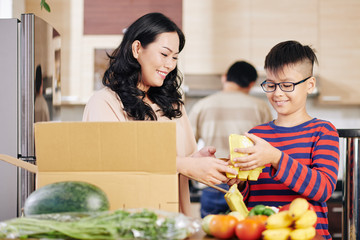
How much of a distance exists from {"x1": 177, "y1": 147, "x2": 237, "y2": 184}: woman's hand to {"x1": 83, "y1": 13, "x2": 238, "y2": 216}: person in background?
0.16 m

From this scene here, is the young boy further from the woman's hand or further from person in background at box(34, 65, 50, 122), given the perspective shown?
person in background at box(34, 65, 50, 122)

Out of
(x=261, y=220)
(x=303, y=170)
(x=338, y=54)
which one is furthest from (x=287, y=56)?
(x=338, y=54)

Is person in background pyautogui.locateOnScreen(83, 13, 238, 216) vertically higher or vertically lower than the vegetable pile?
higher

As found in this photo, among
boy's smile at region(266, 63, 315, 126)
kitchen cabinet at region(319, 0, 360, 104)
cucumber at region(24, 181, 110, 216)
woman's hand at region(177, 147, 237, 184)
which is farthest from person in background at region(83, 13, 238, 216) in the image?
kitchen cabinet at region(319, 0, 360, 104)

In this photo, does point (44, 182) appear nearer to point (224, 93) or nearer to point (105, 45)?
point (224, 93)

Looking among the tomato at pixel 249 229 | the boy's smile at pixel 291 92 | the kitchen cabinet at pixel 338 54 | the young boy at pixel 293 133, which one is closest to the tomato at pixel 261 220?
the tomato at pixel 249 229

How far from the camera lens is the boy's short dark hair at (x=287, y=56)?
1486mm

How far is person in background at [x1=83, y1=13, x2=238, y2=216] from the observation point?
1444 mm

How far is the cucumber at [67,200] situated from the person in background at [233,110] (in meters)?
2.40

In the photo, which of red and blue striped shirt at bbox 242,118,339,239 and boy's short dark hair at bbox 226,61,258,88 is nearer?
red and blue striped shirt at bbox 242,118,339,239

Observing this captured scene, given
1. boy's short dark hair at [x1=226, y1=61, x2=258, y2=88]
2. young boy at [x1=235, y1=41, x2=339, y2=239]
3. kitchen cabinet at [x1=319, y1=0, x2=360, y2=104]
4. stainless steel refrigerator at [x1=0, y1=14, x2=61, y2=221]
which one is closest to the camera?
young boy at [x1=235, y1=41, x2=339, y2=239]

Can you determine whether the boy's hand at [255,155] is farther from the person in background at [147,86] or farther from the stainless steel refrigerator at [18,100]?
the stainless steel refrigerator at [18,100]

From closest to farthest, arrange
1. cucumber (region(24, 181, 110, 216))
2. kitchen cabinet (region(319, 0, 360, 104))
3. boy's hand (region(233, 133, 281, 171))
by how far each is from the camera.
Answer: cucumber (region(24, 181, 110, 216)) < boy's hand (region(233, 133, 281, 171)) < kitchen cabinet (region(319, 0, 360, 104))

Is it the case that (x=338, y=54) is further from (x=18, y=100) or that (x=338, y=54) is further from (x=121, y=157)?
(x=121, y=157)
